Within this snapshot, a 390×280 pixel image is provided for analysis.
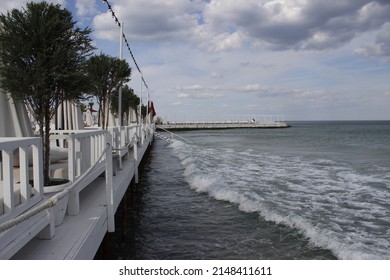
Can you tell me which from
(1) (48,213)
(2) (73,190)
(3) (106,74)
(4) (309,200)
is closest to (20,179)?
(1) (48,213)

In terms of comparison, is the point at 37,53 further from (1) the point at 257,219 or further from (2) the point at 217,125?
(2) the point at 217,125

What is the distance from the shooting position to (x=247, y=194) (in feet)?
42.9

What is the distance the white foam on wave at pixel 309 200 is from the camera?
8234 millimetres

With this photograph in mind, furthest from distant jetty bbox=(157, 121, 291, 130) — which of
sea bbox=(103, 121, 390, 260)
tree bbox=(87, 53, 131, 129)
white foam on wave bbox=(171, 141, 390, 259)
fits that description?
sea bbox=(103, 121, 390, 260)

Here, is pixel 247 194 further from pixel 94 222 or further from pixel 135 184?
pixel 94 222

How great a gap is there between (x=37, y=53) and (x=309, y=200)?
10.0 meters

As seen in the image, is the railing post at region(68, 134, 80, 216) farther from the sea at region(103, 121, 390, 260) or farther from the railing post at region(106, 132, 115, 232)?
the sea at region(103, 121, 390, 260)

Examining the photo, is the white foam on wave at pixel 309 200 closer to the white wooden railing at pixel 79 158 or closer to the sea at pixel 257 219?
the sea at pixel 257 219

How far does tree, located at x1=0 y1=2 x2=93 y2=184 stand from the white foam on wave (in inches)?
256

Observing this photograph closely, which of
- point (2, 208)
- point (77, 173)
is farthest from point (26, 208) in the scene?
point (77, 173)

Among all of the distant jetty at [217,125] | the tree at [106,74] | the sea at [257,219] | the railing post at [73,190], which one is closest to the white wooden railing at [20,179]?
the railing post at [73,190]

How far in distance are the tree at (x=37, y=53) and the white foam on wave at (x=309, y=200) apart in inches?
256

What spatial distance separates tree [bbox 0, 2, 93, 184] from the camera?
6141 millimetres

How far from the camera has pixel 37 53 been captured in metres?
6.21
